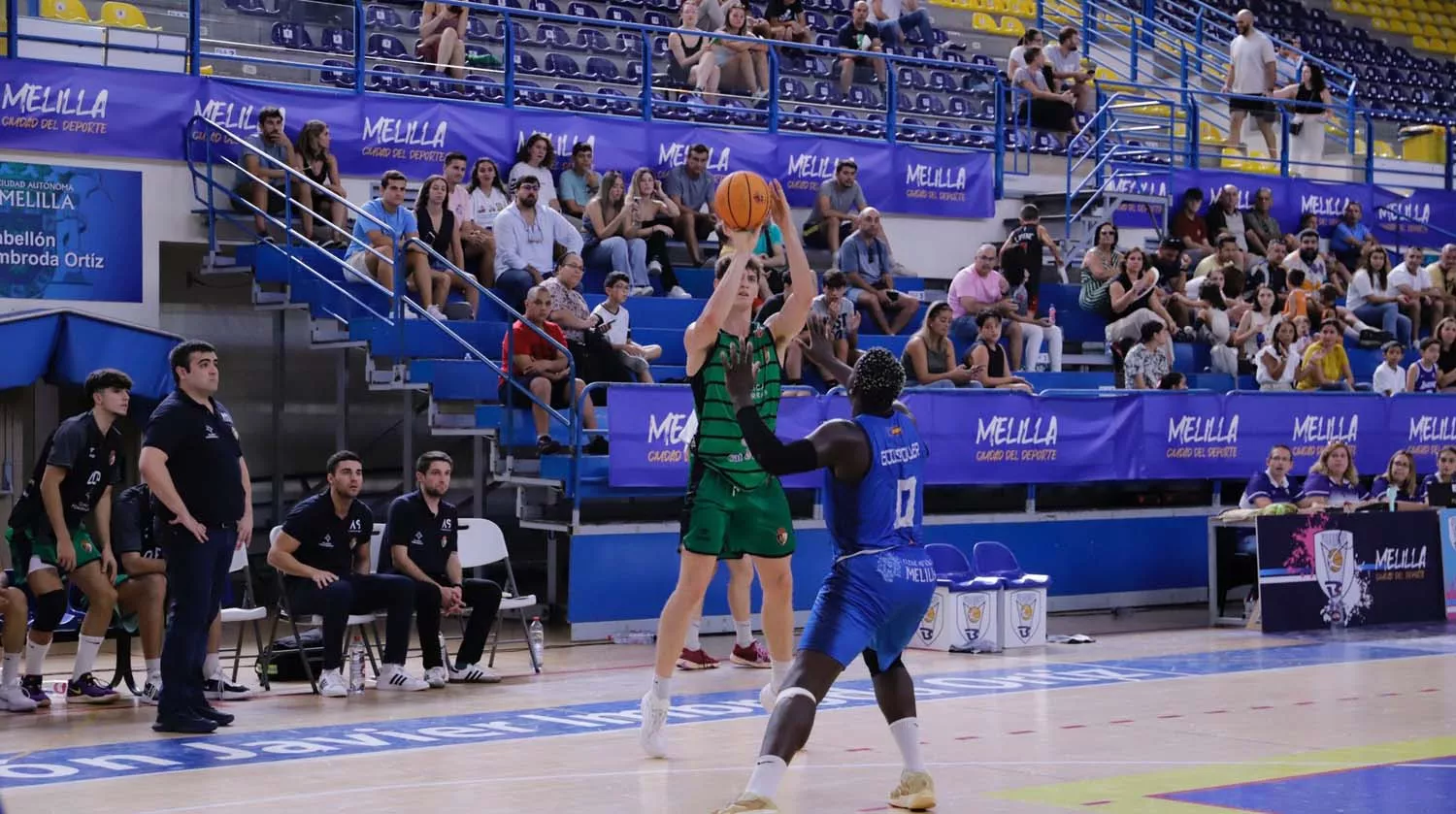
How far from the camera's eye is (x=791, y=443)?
684 centimetres

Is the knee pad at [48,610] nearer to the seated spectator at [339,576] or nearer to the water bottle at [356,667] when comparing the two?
the seated spectator at [339,576]

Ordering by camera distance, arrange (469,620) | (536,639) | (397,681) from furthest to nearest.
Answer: (536,639)
(469,620)
(397,681)

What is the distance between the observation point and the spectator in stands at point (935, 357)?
51.3 ft

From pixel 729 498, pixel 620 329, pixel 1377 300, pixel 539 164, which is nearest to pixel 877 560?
pixel 729 498

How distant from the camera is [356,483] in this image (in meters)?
11.1

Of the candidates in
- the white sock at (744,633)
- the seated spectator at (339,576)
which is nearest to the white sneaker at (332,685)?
the seated spectator at (339,576)

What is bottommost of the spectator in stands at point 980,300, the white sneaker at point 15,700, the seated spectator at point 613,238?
the white sneaker at point 15,700

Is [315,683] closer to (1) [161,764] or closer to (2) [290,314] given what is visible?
(1) [161,764]

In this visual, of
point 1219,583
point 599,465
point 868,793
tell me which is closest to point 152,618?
point 599,465

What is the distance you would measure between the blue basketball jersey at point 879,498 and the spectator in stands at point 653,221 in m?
9.66

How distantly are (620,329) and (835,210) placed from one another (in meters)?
4.66

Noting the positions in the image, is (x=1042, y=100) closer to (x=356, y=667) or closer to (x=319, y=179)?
(x=319, y=179)

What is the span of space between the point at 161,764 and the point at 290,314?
850cm

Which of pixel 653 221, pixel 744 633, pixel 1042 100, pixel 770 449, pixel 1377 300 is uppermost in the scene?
pixel 1042 100
